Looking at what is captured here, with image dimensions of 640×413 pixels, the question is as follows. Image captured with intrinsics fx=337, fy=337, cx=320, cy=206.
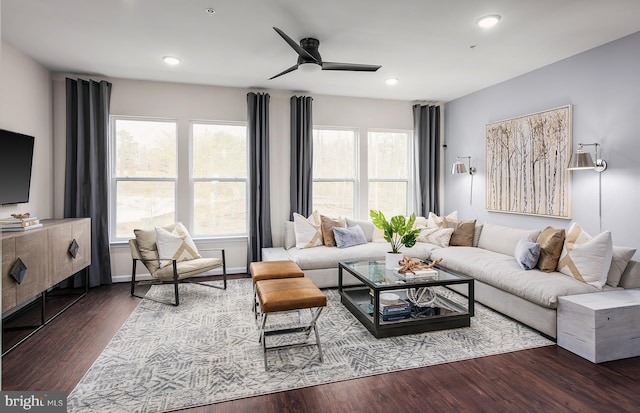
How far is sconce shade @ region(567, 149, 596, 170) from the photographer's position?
3.50 metres

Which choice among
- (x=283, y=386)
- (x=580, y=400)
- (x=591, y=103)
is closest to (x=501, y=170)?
(x=591, y=103)

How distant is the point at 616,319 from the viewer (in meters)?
2.63

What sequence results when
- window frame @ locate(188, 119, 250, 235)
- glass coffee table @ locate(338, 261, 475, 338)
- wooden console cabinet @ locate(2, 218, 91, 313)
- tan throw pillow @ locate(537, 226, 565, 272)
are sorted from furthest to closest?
window frame @ locate(188, 119, 250, 235)
tan throw pillow @ locate(537, 226, 565, 272)
glass coffee table @ locate(338, 261, 475, 338)
wooden console cabinet @ locate(2, 218, 91, 313)

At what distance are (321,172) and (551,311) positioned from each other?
3.69 metres

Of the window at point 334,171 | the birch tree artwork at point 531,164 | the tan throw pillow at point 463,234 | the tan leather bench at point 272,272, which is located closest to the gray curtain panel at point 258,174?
the window at point 334,171

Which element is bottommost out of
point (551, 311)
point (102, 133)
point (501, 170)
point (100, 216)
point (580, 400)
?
point (580, 400)

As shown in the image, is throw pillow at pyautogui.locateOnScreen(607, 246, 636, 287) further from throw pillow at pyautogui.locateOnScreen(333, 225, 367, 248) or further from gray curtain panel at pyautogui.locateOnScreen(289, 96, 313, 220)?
gray curtain panel at pyautogui.locateOnScreen(289, 96, 313, 220)

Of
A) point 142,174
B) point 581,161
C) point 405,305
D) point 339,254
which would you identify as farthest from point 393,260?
point 142,174

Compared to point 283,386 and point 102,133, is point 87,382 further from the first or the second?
point 102,133

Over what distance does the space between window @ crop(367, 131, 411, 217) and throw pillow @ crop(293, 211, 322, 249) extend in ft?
4.54

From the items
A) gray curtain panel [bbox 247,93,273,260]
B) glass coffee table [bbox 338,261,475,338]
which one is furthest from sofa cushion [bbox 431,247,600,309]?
gray curtain panel [bbox 247,93,273,260]

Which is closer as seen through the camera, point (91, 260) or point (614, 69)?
point (614, 69)

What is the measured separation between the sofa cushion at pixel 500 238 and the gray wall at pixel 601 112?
0.30m

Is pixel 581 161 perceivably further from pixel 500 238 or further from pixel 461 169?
pixel 461 169
